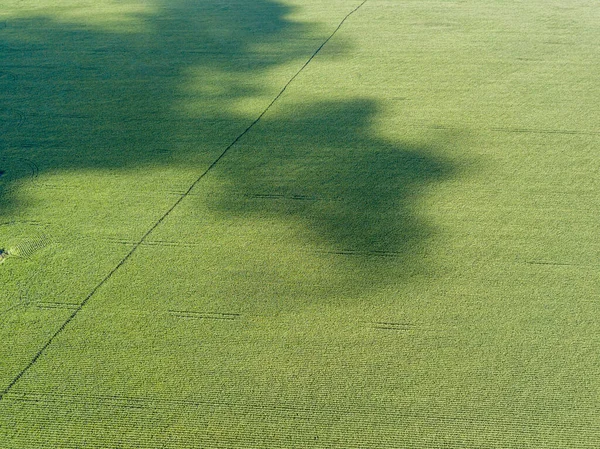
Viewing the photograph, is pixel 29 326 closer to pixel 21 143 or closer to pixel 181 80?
pixel 21 143

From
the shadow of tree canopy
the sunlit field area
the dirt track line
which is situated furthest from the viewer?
the shadow of tree canopy

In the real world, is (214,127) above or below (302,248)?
above

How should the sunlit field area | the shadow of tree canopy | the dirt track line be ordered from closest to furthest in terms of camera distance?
the sunlit field area → the dirt track line → the shadow of tree canopy

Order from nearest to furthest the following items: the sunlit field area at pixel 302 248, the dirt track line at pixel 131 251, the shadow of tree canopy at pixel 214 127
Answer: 1. the sunlit field area at pixel 302 248
2. the dirt track line at pixel 131 251
3. the shadow of tree canopy at pixel 214 127

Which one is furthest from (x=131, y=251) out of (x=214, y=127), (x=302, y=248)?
(x=214, y=127)

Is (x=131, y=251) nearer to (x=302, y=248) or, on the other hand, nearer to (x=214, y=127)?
(x=302, y=248)

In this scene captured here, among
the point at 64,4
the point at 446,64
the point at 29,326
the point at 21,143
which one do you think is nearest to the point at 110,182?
the point at 21,143

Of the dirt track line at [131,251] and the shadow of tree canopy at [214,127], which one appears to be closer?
the dirt track line at [131,251]
